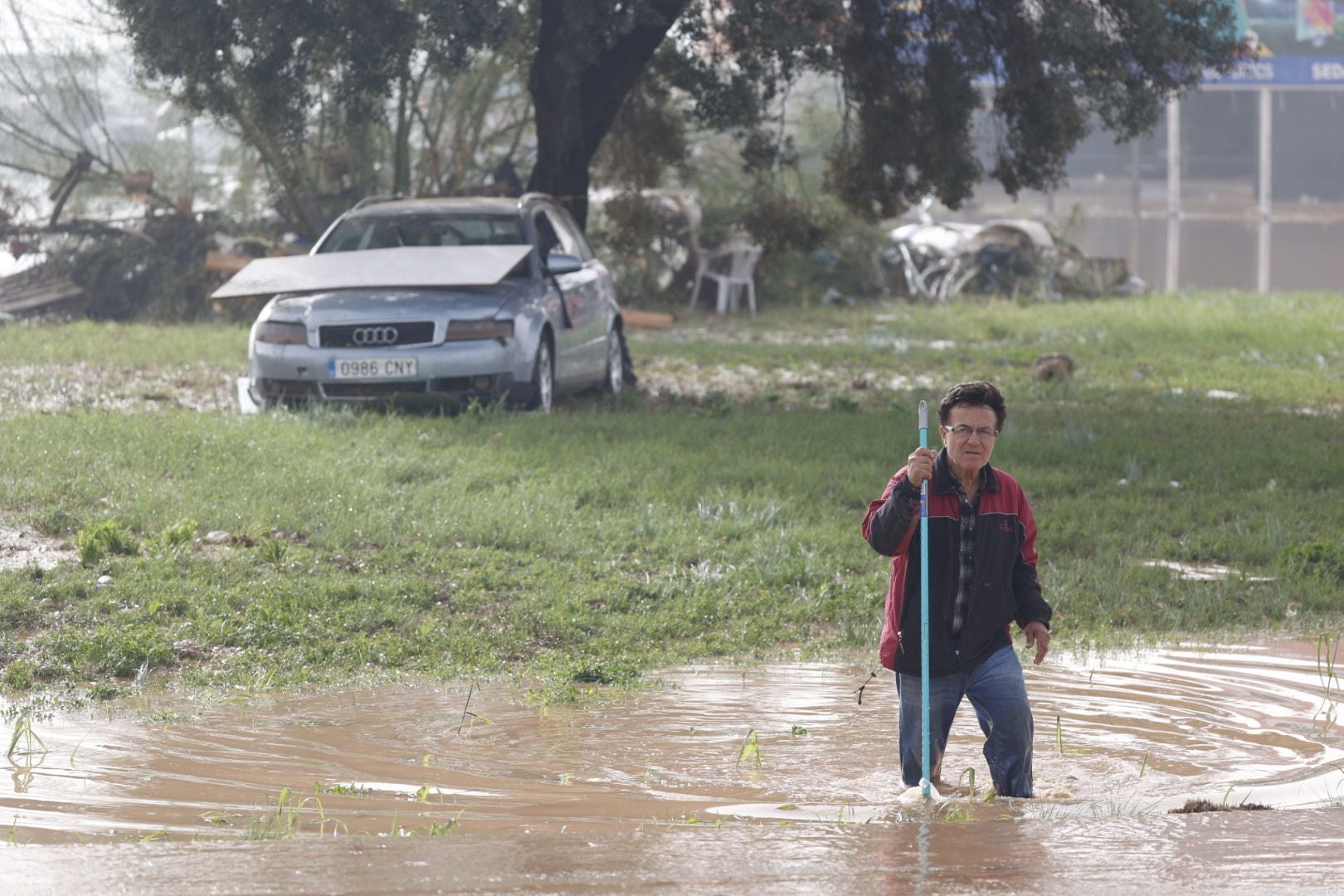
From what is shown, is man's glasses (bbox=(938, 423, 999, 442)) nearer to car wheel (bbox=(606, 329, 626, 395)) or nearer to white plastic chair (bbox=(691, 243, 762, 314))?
car wheel (bbox=(606, 329, 626, 395))

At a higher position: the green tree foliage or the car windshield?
the green tree foliage

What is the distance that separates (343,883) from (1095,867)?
184 centimetres

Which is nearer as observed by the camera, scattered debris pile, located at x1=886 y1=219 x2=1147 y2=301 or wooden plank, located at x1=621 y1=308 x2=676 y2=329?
wooden plank, located at x1=621 y1=308 x2=676 y2=329

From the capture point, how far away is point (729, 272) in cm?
2547

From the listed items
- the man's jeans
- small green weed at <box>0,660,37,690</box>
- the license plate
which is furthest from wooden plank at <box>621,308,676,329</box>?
the man's jeans

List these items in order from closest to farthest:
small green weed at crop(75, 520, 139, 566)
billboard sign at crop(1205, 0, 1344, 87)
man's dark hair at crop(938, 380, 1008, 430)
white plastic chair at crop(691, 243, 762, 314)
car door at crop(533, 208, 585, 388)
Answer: man's dark hair at crop(938, 380, 1008, 430), small green weed at crop(75, 520, 139, 566), car door at crop(533, 208, 585, 388), white plastic chair at crop(691, 243, 762, 314), billboard sign at crop(1205, 0, 1344, 87)

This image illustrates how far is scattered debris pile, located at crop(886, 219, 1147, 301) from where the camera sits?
26.5 m

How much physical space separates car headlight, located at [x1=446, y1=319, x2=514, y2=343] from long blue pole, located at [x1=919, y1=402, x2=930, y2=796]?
25.6 feet

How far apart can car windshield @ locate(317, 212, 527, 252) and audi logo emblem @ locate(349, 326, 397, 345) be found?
166 centimetres

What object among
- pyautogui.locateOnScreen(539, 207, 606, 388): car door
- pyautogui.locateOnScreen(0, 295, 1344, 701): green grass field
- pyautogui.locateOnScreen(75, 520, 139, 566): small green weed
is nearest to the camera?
pyautogui.locateOnScreen(0, 295, 1344, 701): green grass field

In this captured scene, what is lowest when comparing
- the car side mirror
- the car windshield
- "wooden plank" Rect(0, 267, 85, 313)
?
"wooden plank" Rect(0, 267, 85, 313)

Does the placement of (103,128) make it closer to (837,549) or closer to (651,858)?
(837,549)

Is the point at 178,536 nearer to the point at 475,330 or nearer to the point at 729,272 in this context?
the point at 475,330

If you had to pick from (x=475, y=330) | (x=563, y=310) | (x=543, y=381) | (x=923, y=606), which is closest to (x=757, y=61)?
(x=563, y=310)
